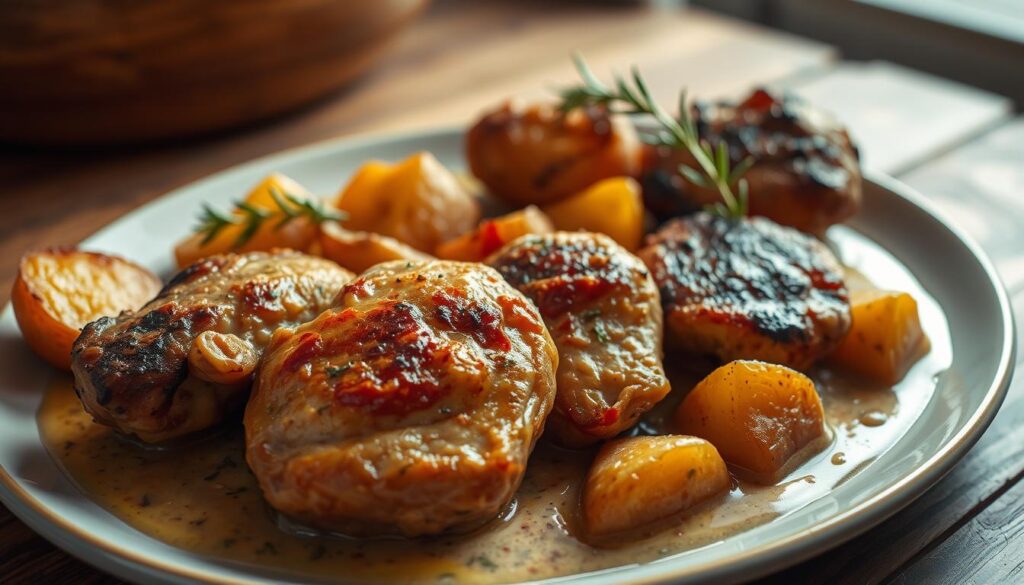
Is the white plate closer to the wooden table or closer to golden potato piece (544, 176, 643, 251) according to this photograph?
the wooden table

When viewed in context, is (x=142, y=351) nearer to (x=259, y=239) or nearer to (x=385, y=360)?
(x=385, y=360)

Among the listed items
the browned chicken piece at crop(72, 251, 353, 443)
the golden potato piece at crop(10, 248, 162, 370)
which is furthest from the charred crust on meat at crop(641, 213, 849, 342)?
A: the golden potato piece at crop(10, 248, 162, 370)

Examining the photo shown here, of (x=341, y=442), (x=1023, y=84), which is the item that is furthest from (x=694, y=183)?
(x=1023, y=84)

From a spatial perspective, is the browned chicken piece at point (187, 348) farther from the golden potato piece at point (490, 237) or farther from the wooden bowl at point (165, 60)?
the wooden bowl at point (165, 60)

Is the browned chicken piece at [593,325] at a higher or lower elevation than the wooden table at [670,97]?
higher

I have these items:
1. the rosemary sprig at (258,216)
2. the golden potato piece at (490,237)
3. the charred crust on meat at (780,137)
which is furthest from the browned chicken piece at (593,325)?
the charred crust on meat at (780,137)

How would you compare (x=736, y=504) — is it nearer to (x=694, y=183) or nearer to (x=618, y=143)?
(x=694, y=183)

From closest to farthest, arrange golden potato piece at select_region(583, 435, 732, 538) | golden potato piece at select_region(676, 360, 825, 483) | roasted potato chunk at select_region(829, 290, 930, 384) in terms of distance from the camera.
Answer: golden potato piece at select_region(583, 435, 732, 538) → golden potato piece at select_region(676, 360, 825, 483) → roasted potato chunk at select_region(829, 290, 930, 384)

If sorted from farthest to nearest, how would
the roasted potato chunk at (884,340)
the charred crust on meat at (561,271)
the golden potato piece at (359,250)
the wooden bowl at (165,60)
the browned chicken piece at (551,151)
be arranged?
the wooden bowl at (165,60) < the browned chicken piece at (551,151) < the golden potato piece at (359,250) < the roasted potato chunk at (884,340) < the charred crust on meat at (561,271)
